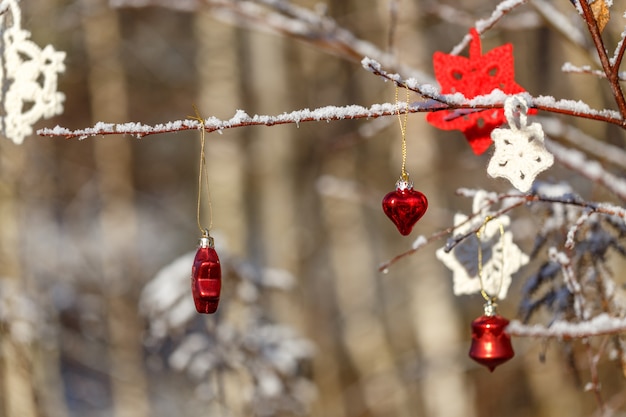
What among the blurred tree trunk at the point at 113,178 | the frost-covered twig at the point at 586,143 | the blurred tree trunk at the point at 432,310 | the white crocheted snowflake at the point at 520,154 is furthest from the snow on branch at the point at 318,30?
the blurred tree trunk at the point at 113,178

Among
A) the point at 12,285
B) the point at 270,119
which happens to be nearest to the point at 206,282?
the point at 270,119

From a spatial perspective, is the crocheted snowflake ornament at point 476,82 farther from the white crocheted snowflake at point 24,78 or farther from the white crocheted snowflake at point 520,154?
the white crocheted snowflake at point 24,78

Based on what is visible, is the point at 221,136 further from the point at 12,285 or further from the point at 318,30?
the point at 318,30

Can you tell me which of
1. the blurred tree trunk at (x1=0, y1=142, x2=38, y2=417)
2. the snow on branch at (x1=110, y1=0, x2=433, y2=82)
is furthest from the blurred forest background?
the snow on branch at (x1=110, y1=0, x2=433, y2=82)

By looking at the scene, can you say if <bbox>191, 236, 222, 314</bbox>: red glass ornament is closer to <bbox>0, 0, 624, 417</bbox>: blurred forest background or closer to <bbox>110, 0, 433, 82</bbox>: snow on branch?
<bbox>110, 0, 433, 82</bbox>: snow on branch

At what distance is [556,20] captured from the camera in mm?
1615

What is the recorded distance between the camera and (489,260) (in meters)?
1.39

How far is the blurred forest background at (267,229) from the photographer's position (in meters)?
3.44

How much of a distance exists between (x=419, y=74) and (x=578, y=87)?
2283 mm

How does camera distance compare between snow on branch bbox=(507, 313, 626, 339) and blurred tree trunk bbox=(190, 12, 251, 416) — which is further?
blurred tree trunk bbox=(190, 12, 251, 416)

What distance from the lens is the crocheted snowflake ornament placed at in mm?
1199

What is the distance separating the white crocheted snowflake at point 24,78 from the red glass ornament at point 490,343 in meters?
0.80

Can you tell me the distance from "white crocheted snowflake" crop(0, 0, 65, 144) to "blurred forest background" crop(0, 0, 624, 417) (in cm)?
125

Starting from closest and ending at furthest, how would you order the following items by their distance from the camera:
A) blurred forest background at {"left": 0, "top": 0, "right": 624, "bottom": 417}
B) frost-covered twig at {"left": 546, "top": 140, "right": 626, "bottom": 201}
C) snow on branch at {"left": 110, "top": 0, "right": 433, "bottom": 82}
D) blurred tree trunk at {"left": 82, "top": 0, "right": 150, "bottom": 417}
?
frost-covered twig at {"left": 546, "top": 140, "right": 626, "bottom": 201}
snow on branch at {"left": 110, "top": 0, "right": 433, "bottom": 82}
blurred forest background at {"left": 0, "top": 0, "right": 624, "bottom": 417}
blurred tree trunk at {"left": 82, "top": 0, "right": 150, "bottom": 417}
